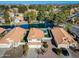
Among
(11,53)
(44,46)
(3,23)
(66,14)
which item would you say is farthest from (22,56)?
(66,14)

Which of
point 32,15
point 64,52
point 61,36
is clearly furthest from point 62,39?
point 32,15

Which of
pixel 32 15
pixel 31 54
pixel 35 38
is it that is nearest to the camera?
pixel 31 54

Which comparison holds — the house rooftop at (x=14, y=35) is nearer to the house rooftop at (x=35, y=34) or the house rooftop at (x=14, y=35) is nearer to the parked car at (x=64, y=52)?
the house rooftop at (x=35, y=34)

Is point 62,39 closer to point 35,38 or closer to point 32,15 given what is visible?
point 35,38

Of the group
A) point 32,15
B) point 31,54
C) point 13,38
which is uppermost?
point 32,15

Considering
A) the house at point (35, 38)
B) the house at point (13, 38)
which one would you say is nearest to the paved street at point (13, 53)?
the house at point (13, 38)

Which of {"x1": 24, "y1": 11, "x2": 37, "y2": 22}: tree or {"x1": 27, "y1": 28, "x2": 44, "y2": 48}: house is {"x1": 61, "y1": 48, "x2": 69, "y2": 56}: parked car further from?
{"x1": 24, "y1": 11, "x2": 37, "y2": 22}: tree

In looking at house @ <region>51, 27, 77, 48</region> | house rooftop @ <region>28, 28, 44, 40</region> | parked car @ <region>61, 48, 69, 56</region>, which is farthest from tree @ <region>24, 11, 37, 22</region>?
parked car @ <region>61, 48, 69, 56</region>
